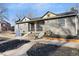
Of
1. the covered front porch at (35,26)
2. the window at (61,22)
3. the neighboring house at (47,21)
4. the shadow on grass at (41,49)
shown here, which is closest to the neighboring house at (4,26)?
the neighboring house at (47,21)

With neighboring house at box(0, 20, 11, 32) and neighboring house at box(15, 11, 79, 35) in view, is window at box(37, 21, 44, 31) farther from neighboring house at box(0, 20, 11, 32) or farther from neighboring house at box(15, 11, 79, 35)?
neighboring house at box(0, 20, 11, 32)

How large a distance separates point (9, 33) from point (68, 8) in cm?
73

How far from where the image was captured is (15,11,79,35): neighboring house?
266cm

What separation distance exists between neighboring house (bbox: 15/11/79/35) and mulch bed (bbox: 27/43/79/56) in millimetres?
184

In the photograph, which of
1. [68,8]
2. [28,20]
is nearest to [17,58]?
[28,20]

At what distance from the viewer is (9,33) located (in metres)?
2.71

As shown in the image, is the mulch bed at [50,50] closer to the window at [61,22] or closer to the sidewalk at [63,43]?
the sidewalk at [63,43]

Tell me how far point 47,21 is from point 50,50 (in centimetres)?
33

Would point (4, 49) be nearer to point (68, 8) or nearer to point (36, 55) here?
point (36, 55)

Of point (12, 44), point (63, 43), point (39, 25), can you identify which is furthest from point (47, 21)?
point (12, 44)

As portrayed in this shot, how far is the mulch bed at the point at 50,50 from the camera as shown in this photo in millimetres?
2666

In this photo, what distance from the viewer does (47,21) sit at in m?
2.72

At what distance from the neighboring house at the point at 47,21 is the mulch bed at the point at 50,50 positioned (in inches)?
7.3

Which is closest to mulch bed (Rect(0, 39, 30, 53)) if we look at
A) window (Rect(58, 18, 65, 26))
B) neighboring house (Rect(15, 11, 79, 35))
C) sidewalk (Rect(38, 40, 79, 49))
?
neighboring house (Rect(15, 11, 79, 35))
